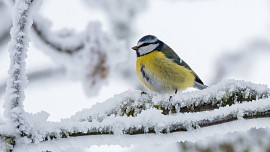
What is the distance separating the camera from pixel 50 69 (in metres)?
3.41

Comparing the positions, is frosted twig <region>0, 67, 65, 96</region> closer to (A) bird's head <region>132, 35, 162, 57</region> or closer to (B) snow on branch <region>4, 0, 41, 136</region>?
(A) bird's head <region>132, 35, 162, 57</region>

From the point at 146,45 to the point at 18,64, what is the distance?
191 centimetres

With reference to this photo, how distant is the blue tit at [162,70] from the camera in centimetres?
263

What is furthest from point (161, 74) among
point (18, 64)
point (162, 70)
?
point (18, 64)

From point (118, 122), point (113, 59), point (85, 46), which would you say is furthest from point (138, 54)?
point (118, 122)

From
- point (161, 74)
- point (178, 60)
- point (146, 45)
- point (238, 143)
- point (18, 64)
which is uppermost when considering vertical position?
point (146, 45)

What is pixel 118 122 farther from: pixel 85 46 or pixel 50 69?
pixel 50 69

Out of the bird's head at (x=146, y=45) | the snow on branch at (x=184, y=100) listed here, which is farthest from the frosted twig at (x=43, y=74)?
the snow on branch at (x=184, y=100)

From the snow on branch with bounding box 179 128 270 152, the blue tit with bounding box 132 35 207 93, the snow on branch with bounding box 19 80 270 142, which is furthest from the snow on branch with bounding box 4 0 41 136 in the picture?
the snow on branch with bounding box 179 128 270 152

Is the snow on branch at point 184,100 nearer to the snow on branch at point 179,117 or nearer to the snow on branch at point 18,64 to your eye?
the snow on branch at point 179,117

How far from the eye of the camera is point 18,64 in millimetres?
1076

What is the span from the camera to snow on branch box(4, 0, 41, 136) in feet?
3.52

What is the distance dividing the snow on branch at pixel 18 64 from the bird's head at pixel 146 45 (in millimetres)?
1778

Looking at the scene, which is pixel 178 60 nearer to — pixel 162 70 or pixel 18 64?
pixel 162 70
